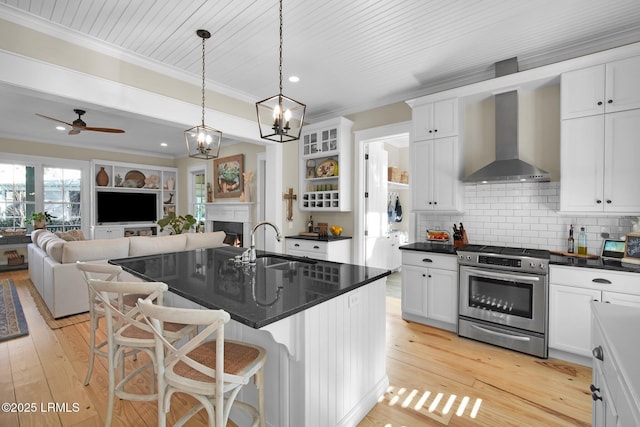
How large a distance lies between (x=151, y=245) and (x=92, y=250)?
645mm

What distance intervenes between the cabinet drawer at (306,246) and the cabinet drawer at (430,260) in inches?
49.8

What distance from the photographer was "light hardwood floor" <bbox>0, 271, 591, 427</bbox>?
6.40 feet

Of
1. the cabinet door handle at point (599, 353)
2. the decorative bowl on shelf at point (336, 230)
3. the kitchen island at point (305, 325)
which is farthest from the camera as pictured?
the decorative bowl on shelf at point (336, 230)

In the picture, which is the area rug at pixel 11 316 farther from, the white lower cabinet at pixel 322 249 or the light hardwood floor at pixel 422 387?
the white lower cabinet at pixel 322 249

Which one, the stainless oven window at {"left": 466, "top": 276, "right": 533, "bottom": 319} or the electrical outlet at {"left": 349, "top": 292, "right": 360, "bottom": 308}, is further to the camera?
the stainless oven window at {"left": 466, "top": 276, "right": 533, "bottom": 319}

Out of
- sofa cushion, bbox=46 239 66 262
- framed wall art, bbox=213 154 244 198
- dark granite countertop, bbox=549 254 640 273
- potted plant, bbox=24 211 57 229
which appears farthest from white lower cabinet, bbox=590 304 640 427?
potted plant, bbox=24 211 57 229

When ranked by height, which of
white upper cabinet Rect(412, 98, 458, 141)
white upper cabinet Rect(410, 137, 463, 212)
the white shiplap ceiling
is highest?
the white shiplap ceiling

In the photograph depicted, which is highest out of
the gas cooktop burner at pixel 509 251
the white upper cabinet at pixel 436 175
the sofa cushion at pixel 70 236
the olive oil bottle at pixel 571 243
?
the white upper cabinet at pixel 436 175

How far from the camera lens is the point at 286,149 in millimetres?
4902

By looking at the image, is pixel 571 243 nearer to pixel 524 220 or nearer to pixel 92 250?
pixel 524 220

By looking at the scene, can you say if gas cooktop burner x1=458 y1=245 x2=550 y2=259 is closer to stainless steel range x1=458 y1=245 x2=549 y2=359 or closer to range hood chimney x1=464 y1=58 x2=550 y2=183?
stainless steel range x1=458 y1=245 x2=549 y2=359

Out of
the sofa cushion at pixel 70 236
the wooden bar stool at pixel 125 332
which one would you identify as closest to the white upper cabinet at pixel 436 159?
the wooden bar stool at pixel 125 332

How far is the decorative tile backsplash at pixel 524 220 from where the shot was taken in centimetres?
292

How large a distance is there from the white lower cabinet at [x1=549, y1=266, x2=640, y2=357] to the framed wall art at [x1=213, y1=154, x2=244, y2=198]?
18.5 feet
